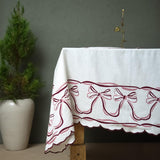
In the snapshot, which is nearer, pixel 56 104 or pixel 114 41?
pixel 56 104

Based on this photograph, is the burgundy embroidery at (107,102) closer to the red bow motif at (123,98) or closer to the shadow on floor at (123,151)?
the red bow motif at (123,98)

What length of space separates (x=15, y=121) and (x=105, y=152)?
0.86 metres

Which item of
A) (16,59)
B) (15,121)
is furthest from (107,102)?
(16,59)

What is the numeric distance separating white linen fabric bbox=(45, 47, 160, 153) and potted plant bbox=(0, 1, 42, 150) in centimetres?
86

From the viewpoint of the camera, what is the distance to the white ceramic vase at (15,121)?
2025 mm

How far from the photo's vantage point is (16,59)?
7.06 ft

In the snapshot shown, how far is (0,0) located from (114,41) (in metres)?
1.28

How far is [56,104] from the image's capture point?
49.7 inches

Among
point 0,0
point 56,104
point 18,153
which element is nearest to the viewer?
point 56,104

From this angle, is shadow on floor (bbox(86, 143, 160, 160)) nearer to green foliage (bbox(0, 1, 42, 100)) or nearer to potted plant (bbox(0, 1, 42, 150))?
potted plant (bbox(0, 1, 42, 150))

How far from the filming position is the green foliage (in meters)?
2.06

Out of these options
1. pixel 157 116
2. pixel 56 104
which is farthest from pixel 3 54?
pixel 157 116

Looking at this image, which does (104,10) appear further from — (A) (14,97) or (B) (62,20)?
(A) (14,97)

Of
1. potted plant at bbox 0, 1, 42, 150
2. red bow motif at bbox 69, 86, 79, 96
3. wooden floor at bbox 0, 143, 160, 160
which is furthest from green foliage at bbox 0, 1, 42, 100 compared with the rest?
red bow motif at bbox 69, 86, 79, 96
